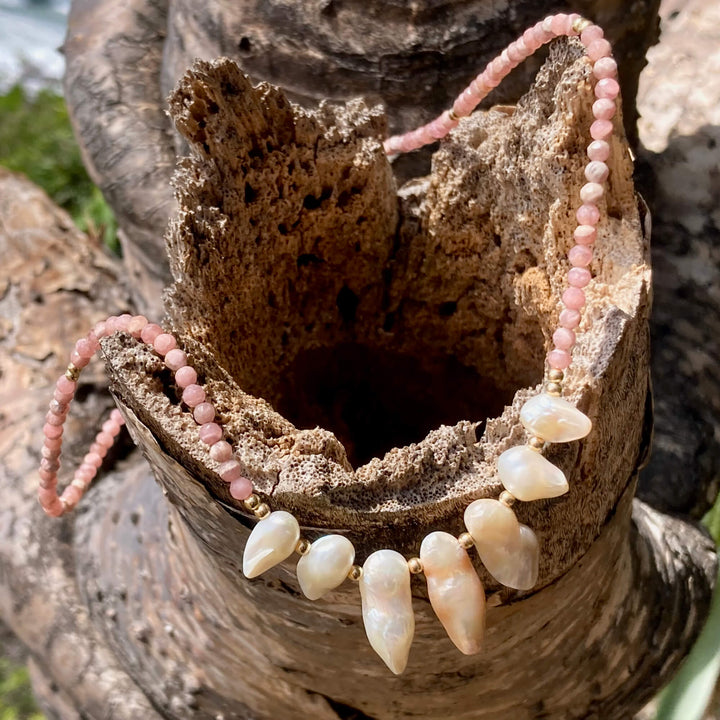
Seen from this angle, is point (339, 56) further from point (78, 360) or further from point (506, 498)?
point (506, 498)

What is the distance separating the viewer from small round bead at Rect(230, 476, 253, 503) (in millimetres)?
505

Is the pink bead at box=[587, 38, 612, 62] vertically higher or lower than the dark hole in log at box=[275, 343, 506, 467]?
higher

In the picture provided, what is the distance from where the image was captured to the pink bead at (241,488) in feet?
1.66

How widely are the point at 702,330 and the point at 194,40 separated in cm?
77

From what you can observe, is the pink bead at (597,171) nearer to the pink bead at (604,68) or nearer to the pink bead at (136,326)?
the pink bead at (604,68)

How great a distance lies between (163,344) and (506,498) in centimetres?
25

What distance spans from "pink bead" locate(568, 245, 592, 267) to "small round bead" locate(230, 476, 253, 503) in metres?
0.28

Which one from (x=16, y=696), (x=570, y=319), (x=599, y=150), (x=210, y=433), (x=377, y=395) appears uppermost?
(x=599, y=150)

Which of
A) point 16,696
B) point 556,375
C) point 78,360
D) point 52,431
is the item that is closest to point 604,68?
point 556,375

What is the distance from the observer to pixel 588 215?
0.58m

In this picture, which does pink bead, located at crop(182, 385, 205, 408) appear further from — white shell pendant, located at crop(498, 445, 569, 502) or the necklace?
white shell pendant, located at crop(498, 445, 569, 502)

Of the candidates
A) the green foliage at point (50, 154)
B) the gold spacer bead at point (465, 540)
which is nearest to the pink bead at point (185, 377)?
the gold spacer bead at point (465, 540)

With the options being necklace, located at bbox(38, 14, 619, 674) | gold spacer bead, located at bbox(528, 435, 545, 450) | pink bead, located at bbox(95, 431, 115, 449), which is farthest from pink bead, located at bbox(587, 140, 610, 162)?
pink bead, located at bbox(95, 431, 115, 449)

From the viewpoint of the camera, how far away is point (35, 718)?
1.63 metres
